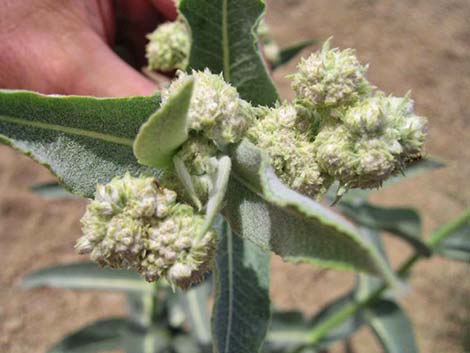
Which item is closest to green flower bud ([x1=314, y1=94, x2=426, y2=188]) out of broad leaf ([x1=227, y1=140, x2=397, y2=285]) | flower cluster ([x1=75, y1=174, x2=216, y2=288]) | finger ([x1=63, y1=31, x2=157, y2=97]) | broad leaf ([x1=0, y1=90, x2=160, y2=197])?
broad leaf ([x1=227, y1=140, x2=397, y2=285])

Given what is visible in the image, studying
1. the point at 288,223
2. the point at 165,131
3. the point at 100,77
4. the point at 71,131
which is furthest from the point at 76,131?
the point at 288,223

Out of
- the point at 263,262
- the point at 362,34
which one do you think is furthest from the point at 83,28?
the point at 362,34

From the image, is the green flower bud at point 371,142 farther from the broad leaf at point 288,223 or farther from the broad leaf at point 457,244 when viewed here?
the broad leaf at point 457,244

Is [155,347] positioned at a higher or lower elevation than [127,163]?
lower

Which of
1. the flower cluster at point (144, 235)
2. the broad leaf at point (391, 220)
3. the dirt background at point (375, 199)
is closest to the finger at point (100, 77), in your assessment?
the flower cluster at point (144, 235)

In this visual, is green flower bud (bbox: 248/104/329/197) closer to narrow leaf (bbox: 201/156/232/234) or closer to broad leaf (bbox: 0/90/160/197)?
narrow leaf (bbox: 201/156/232/234)

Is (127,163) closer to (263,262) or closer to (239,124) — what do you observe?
(239,124)
